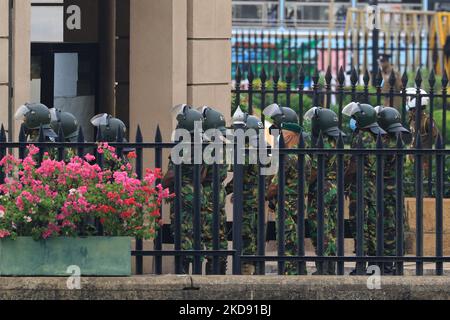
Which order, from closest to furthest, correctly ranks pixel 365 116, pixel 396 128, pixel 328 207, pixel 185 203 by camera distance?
pixel 185 203, pixel 328 207, pixel 365 116, pixel 396 128

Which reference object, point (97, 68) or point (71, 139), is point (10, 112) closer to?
point (71, 139)

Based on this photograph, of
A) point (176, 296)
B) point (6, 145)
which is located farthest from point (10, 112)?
point (176, 296)

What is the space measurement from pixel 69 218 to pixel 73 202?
105 mm

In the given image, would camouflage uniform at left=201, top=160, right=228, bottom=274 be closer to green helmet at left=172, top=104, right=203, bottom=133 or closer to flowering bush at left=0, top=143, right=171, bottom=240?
green helmet at left=172, top=104, right=203, bottom=133

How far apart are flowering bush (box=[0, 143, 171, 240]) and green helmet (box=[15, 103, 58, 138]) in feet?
5.14

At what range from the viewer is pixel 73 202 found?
33.9ft

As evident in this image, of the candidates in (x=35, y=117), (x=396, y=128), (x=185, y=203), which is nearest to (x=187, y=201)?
(x=185, y=203)

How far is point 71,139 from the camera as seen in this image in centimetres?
1234

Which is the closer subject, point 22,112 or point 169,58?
point 22,112

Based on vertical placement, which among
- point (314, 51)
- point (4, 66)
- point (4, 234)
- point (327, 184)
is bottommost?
point (4, 234)

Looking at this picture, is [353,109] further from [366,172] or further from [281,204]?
[281,204]

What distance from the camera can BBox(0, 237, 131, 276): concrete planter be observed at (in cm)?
1032

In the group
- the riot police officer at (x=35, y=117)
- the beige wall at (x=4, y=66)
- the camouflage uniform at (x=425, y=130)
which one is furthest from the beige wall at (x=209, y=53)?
the camouflage uniform at (x=425, y=130)

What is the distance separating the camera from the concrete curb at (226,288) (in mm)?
10117
